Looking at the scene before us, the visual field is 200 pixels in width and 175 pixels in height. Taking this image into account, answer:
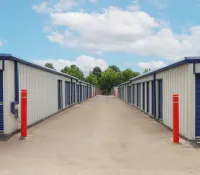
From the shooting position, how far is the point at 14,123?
10898 millimetres

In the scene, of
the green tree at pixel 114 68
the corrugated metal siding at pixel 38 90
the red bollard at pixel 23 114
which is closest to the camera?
the red bollard at pixel 23 114

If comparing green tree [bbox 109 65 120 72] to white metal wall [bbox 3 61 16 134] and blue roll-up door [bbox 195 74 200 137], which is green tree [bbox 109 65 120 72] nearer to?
white metal wall [bbox 3 61 16 134]

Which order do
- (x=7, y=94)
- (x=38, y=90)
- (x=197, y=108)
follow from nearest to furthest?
1. (x=197, y=108)
2. (x=7, y=94)
3. (x=38, y=90)

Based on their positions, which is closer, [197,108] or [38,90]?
[197,108]

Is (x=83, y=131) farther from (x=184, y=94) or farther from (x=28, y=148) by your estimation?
(x=184, y=94)

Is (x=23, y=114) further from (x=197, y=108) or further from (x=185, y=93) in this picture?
(x=197, y=108)

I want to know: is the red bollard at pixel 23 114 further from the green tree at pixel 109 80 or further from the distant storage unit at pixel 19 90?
the green tree at pixel 109 80

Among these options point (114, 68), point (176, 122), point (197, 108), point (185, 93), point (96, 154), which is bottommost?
point (96, 154)

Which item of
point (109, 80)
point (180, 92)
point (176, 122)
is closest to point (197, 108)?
point (176, 122)

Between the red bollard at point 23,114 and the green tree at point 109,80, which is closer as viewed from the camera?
the red bollard at point 23,114

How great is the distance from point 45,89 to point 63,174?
35.9 feet

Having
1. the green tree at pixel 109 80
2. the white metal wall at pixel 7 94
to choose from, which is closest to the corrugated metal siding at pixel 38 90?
the white metal wall at pixel 7 94

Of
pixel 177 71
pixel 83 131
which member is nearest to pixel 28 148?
pixel 83 131

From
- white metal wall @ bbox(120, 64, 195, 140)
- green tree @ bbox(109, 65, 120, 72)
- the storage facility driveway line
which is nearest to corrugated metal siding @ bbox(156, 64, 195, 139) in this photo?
white metal wall @ bbox(120, 64, 195, 140)
